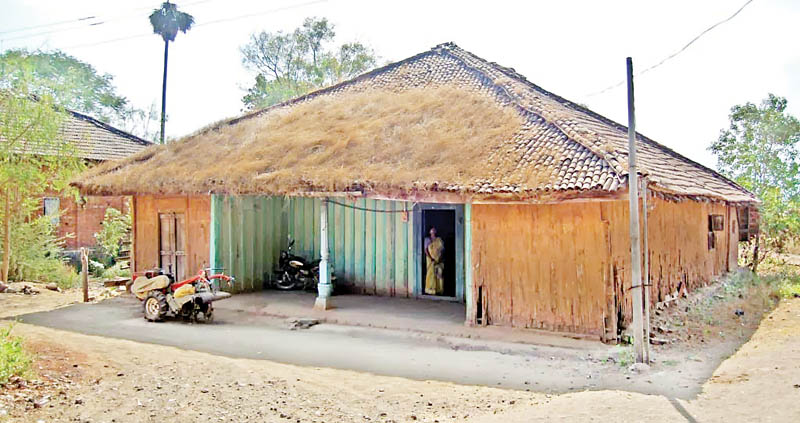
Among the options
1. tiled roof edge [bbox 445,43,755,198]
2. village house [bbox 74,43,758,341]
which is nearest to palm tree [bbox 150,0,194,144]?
village house [bbox 74,43,758,341]

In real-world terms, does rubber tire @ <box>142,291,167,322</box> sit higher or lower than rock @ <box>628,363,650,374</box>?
higher

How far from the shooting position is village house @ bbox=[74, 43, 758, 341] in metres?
8.81

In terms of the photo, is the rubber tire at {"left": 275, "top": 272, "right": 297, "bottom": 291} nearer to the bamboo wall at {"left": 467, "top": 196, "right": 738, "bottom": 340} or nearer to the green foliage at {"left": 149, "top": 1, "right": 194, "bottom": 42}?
the bamboo wall at {"left": 467, "top": 196, "right": 738, "bottom": 340}

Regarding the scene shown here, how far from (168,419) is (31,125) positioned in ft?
36.9

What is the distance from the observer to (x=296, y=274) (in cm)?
1322

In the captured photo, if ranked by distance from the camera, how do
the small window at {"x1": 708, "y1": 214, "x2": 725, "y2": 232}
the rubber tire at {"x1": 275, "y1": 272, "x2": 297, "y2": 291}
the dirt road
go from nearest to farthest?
the dirt road, the rubber tire at {"x1": 275, "y1": 272, "x2": 297, "y2": 291}, the small window at {"x1": 708, "y1": 214, "x2": 725, "y2": 232}

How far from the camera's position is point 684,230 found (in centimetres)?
1197

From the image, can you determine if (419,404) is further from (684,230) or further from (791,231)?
(791,231)

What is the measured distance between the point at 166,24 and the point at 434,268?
25124 mm

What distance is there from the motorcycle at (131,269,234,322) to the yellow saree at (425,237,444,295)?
12.3 ft

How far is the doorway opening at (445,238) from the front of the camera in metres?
12.3

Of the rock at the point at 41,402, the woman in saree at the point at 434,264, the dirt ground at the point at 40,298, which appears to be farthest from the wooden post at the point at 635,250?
the dirt ground at the point at 40,298

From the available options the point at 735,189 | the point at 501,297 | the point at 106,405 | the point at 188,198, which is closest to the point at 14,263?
the point at 188,198

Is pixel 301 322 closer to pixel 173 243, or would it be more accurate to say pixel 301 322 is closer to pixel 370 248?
pixel 370 248
